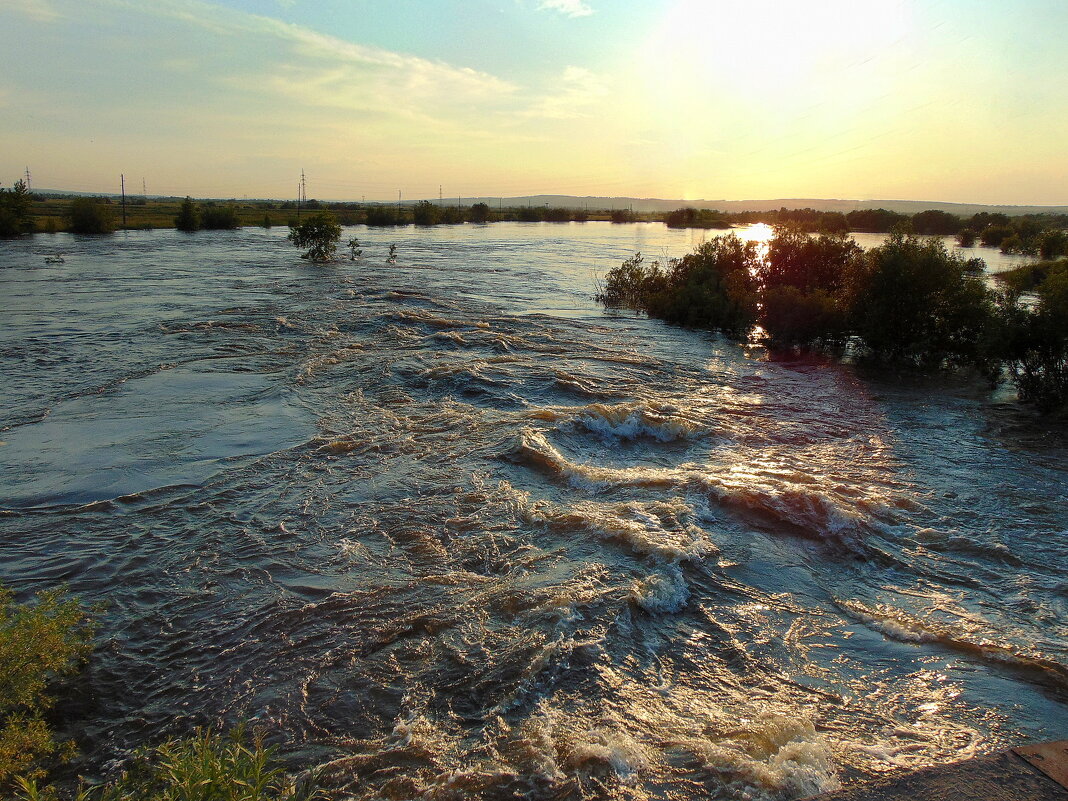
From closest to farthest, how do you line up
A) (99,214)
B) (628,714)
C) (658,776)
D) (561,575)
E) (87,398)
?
(658,776)
(628,714)
(561,575)
(87,398)
(99,214)

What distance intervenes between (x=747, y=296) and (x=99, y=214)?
2324 inches

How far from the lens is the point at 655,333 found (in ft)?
79.8

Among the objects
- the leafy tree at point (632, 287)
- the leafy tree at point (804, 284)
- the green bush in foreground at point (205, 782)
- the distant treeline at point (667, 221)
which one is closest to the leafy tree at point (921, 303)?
the distant treeline at point (667, 221)

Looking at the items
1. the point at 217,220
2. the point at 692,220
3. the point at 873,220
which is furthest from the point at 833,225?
the point at 217,220

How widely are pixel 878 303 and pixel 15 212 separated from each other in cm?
6072

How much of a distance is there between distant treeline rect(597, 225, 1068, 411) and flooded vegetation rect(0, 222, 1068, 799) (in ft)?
5.21

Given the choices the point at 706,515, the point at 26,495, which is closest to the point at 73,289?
the point at 26,495

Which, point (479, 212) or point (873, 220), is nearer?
point (873, 220)

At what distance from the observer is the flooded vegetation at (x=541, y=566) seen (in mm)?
4902

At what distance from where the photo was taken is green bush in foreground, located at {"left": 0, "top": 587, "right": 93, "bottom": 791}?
4.14 m

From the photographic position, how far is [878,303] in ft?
63.0

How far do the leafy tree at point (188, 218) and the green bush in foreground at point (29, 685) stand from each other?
70.0 metres

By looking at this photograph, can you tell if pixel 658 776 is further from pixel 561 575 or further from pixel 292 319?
pixel 292 319

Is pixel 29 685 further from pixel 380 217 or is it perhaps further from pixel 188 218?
pixel 380 217
